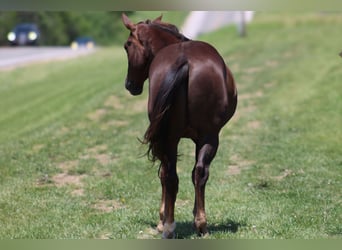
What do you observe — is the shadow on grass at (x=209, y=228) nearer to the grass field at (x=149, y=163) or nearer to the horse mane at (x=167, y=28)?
the grass field at (x=149, y=163)

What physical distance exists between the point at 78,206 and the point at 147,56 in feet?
7.79

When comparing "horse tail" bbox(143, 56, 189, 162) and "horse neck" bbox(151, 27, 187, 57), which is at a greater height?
"horse neck" bbox(151, 27, 187, 57)

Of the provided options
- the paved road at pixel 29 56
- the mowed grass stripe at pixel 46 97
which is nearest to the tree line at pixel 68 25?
the paved road at pixel 29 56

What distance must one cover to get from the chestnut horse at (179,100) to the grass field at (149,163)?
59cm

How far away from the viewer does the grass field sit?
6.52m

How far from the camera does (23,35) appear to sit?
35375 millimetres

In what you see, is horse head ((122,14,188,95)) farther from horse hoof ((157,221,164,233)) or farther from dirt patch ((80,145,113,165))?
dirt patch ((80,145,113,165))

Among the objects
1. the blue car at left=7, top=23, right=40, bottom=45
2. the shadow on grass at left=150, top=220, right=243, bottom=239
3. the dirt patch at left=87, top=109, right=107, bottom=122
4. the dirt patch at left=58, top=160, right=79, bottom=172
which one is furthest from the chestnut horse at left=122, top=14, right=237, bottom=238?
the blue car at left=7, top=23, right=40, bottom=45

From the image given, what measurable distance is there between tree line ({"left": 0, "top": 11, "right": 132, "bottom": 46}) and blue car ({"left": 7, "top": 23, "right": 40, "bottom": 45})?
164cm

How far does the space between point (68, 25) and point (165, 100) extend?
119ft

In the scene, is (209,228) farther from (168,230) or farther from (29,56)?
(29,56)

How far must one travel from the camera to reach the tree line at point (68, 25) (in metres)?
38.7

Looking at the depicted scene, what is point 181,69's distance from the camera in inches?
217

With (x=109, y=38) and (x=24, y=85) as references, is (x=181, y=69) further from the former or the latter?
(x=109, y=38)
